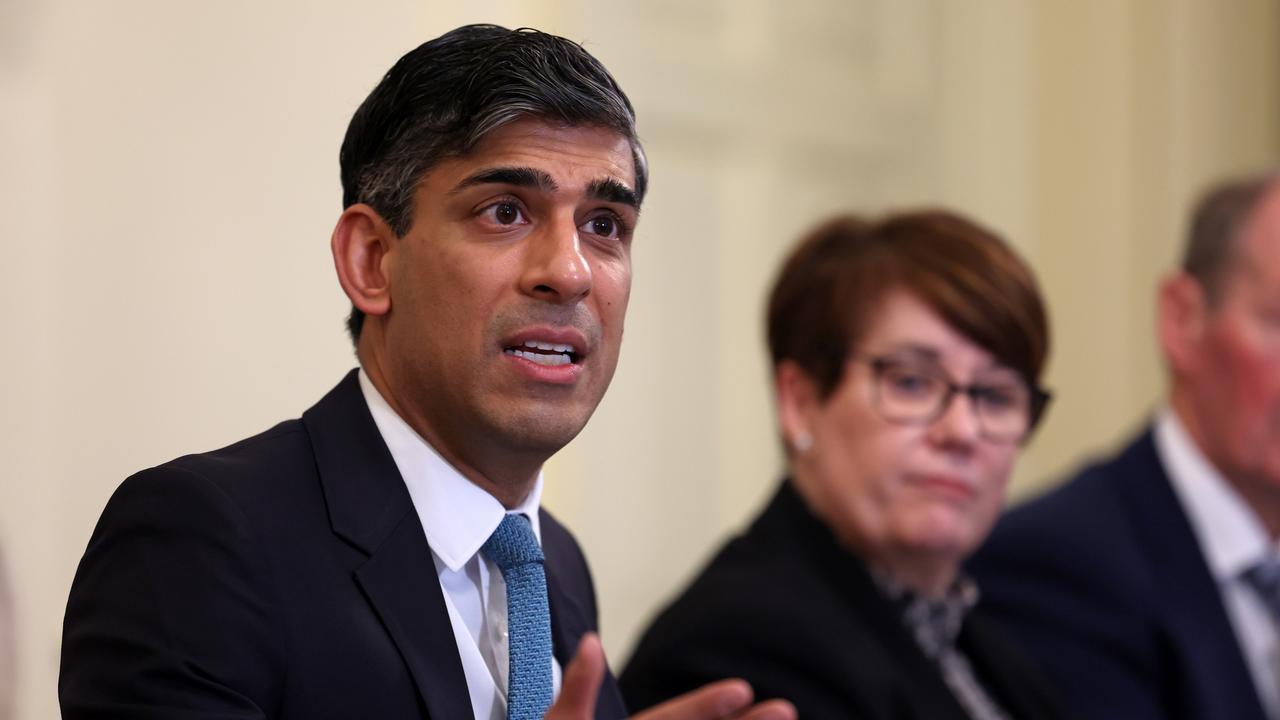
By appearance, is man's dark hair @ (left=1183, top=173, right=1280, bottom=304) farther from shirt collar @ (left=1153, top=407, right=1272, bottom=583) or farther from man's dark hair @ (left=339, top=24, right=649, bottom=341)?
man's dark hair @ (left=339, top=24, right=649, bottom=341)

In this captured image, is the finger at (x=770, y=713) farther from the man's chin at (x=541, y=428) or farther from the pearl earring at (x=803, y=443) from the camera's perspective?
the pearl earring at (x=803, y=443)

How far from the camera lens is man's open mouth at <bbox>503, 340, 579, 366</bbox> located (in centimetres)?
114

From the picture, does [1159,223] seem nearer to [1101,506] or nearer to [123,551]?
[1101,506]

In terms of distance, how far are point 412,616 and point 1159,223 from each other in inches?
141

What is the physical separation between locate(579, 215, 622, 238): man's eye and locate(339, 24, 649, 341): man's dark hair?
0.07 meters

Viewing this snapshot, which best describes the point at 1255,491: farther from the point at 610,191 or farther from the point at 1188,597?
the point at 610,191

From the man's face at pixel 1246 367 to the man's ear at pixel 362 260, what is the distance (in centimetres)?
190

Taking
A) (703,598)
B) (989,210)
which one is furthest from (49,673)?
(989,210)

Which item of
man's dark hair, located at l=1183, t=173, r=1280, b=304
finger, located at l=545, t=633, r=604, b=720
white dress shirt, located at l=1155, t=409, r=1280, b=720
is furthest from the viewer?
man's dark hair, located at l=1183, t=173, r=1280, b=304

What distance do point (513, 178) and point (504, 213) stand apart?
33 mm

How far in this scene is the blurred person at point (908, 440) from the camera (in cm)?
207

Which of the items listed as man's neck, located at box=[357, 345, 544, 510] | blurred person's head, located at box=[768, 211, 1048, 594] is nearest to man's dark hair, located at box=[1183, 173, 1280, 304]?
blurred person's head, located at box=[768, 211, 1048, 594]

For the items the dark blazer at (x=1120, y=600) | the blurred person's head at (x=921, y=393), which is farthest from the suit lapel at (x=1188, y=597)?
the blurred person's head at (x=921, y=393)

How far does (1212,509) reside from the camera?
8.53 ft
